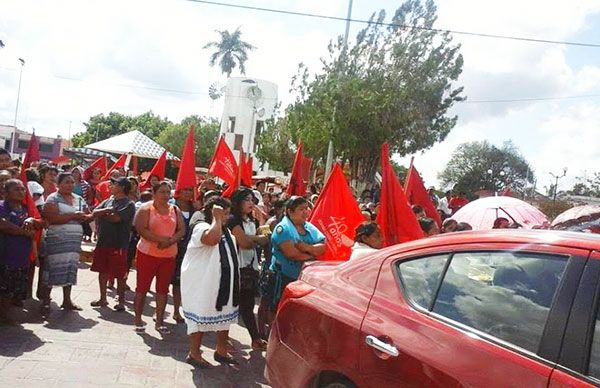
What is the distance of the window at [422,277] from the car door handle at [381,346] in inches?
10.0

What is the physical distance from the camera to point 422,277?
2.88 m

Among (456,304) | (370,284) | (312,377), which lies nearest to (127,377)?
(312,377)

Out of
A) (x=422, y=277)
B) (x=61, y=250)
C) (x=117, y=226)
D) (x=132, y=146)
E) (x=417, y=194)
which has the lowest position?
(x=61, y=250)

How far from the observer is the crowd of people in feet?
16.7

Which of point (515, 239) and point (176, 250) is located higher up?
point (515, 239)

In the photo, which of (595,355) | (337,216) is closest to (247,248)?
(337,216)

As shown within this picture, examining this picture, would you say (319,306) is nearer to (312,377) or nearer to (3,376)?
(312,377)

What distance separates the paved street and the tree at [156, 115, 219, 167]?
5262 cm

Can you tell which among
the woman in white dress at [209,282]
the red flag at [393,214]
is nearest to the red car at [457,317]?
the woman in white dress at [209,282]

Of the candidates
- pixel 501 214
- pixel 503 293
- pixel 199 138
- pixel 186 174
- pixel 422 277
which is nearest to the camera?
pixel 503 293

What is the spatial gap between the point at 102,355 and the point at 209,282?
1148 mm

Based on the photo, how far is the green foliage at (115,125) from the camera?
74562 millimetres

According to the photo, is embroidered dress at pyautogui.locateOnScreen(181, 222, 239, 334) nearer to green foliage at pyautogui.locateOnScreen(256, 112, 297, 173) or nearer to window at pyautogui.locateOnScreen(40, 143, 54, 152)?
green foliage at pyautogui.locateOnScreen(256, 112, 297, 173)

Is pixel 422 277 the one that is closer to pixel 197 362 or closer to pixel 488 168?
pixel 197 362
